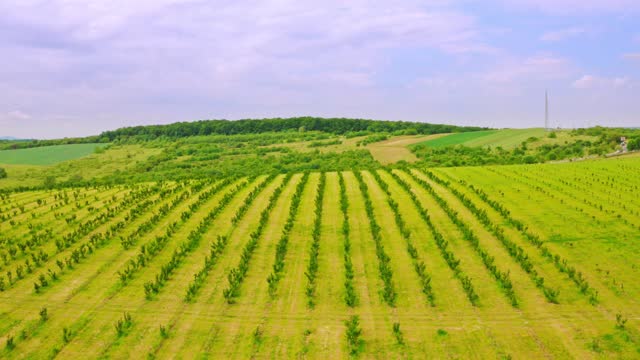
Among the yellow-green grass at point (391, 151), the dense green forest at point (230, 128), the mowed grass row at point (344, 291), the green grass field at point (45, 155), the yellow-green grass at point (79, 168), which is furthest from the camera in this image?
the dense green forest at point (230, 128)

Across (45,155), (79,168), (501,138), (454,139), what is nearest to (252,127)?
(45,155)

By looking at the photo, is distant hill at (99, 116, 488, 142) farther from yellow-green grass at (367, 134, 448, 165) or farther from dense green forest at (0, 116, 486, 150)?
yellow-green grass at (367, 134, 448, 165)

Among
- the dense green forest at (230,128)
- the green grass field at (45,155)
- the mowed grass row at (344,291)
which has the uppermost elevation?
the dense green forest at (230,128)

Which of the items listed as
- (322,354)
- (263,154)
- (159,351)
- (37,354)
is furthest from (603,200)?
(263,154)

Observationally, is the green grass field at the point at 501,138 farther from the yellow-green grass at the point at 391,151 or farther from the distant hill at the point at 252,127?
the distant hill at the point at 252,127

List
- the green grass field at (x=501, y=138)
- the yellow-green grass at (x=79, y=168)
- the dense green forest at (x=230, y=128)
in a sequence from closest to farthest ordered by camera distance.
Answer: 1. the yellow-green grass at (x=79, y=168)
2. the green grass field at (x=501, y=138)
3. the dense green forest at (x=230, y=128)

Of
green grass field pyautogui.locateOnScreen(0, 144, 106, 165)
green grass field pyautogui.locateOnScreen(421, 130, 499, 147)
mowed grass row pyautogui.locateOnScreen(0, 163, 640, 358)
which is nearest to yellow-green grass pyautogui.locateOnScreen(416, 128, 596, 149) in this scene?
green grass field pyautogui.locateOnScreen(421, 130, 499, 147)

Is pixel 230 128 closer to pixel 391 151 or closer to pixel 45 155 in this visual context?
pixel 45 155

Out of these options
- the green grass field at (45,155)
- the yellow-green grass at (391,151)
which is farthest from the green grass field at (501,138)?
the green grass field at (45,155)
